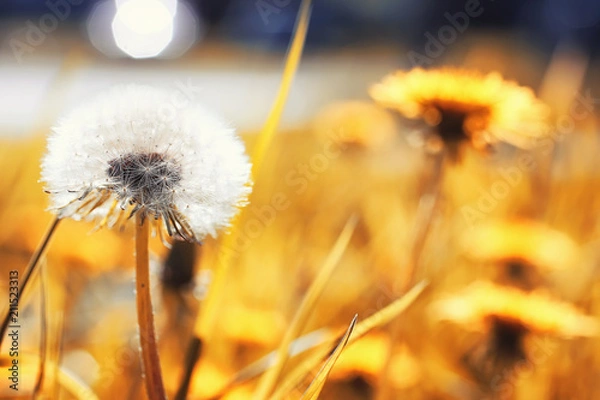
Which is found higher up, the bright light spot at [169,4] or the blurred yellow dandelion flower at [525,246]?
the bright light spot at [169,4]

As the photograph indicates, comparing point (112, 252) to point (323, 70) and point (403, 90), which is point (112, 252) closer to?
point (403, 90)

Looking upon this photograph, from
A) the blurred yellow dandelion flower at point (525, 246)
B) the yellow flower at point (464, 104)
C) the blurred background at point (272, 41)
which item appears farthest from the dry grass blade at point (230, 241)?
the blurred background at point (272, 41)

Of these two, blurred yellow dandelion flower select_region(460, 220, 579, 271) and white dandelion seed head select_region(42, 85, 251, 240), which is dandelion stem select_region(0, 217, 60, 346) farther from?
blurred yellow dandelion flower select_region(460, 220, 579, 271)

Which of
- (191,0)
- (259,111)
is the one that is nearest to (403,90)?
(259,111)

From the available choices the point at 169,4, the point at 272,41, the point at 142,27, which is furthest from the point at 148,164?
the point at 169,4

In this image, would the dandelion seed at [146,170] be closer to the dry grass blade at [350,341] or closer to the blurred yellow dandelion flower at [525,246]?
the dry grass blade at [350,341]

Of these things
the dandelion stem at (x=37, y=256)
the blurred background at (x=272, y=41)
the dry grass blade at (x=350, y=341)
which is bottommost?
the dry grass blade at (x=350, y=341)

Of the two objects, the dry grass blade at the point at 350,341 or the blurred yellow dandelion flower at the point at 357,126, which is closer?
the dry grass blade at the point at 350,341
